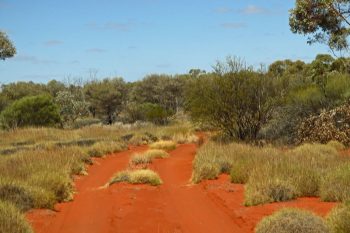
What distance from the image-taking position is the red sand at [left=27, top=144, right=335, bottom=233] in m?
11.1

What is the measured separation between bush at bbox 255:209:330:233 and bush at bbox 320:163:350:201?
266 centimetres

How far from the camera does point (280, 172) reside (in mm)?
14086

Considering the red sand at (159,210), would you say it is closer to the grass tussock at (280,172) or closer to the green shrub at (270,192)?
the green shrub at (270,192)

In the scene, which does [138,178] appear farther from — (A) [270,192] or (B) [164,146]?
(B) [164,146]

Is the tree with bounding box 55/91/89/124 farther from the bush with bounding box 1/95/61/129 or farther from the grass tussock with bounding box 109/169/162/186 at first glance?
the grass tussock with bounding box 109/169/162/186

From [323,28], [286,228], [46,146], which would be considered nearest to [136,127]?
[46,146]

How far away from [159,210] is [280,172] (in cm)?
372

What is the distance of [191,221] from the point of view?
38.5ft

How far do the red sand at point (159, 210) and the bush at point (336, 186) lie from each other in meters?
0.28

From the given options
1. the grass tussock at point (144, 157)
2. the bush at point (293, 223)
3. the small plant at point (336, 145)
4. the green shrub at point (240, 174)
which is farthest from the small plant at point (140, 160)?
the bush at point (293, 223)

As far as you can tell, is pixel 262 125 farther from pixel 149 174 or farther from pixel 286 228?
pixel 286 228

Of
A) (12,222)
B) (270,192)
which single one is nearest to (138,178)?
(270,192)

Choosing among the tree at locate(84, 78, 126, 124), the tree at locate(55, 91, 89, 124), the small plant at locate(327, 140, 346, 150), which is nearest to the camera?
the small plant at locate(327, 140, 346, 150)

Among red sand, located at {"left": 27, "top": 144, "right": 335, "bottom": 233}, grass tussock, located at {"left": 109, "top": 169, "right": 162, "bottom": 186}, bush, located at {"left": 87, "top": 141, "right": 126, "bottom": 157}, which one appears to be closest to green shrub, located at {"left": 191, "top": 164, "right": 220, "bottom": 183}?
red sand, located at {"left": 27, "top": 144, "right": 335, "bottom": 233}
